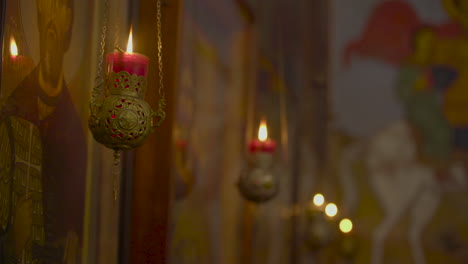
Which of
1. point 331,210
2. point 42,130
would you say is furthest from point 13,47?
point 331,210

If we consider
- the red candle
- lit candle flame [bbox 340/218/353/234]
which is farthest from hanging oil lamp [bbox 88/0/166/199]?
lit candle flame [bbox 340/218/353/234]

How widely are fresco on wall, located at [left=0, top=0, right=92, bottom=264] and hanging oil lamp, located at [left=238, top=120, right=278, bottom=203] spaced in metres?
0.98

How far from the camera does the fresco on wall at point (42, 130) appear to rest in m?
1.83

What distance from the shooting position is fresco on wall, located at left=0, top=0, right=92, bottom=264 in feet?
6.01

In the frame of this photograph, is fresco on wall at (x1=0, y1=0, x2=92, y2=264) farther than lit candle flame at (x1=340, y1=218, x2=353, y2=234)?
No

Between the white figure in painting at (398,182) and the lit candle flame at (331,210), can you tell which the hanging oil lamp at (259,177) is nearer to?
the lit candle flame at (331,210)

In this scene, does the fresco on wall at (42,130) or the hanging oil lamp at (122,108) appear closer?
the hanging oil lamp at (122,108)

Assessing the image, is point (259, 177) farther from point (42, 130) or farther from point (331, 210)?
point (331, 210)

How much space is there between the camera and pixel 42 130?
1879 mm

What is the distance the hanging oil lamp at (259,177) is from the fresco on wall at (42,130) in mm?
982

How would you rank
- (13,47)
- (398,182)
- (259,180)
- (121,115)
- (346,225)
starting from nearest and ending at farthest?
(121,115), (13,47), (259,180), (346,225), (398,182)

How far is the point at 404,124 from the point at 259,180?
3.65 metres

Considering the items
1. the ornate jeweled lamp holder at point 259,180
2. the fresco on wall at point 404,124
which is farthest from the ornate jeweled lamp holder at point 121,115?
the fresco on wall at point 404,124

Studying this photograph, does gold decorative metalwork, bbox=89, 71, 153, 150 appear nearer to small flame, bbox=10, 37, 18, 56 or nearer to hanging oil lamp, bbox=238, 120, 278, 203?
small flame, bbox=10, 37, 18, 56
